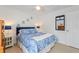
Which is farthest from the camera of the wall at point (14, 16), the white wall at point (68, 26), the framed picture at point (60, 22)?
the framed picture at point (60, 22)

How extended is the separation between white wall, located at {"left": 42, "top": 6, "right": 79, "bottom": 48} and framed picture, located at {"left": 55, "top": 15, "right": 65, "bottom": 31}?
15 centimetres

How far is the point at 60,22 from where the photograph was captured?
5285 mm

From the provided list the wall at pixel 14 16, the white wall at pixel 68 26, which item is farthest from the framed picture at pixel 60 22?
the wall at pixel 14 16

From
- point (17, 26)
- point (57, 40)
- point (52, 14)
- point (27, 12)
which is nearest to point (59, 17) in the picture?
point (52, 14)

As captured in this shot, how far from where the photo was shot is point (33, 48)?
307cm

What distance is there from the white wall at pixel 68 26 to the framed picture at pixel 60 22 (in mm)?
150

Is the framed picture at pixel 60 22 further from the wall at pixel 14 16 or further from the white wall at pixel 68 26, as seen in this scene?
the wall at pixel 14 16

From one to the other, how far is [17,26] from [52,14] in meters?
1.75

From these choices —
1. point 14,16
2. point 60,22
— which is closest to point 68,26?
point 60,22

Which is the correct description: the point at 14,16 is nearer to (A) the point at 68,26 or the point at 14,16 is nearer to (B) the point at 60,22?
(B) the point at 60,22

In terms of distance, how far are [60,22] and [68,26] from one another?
0.54m

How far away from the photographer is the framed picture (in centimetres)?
511

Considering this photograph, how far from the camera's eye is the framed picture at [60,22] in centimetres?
511
